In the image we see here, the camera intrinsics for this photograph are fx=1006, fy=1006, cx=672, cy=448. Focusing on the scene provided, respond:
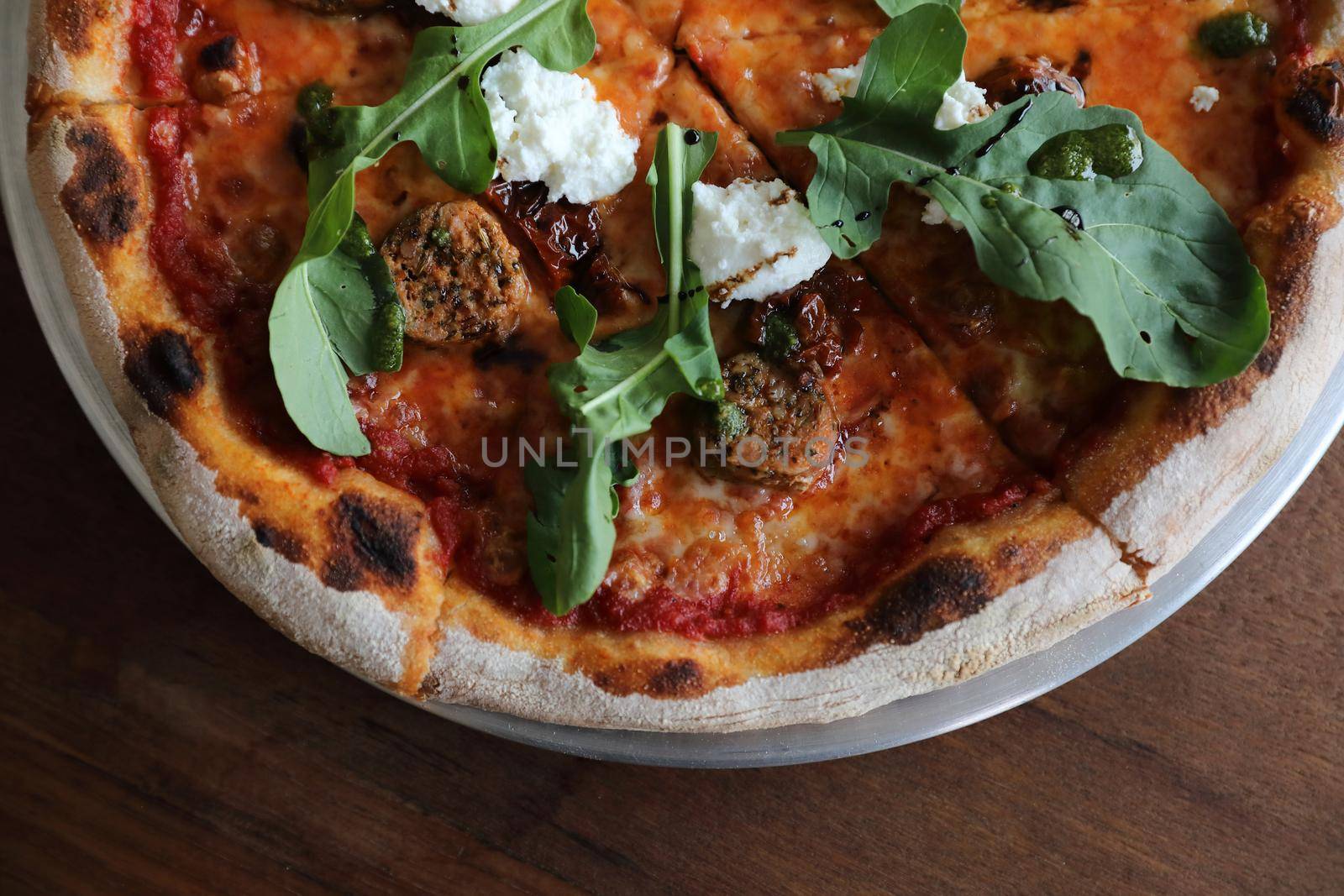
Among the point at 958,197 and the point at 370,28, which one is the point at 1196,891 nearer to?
the point at 958,197

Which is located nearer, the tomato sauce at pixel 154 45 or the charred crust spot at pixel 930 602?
the charred crust spot at pixel 930 602

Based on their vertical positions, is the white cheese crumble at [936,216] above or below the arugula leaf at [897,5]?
below

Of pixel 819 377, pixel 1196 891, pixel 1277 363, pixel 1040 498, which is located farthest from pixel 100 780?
pixel 1277 363

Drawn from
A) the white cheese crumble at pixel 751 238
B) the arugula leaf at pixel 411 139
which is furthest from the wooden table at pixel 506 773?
the white cheese crumble at pixel 751 238

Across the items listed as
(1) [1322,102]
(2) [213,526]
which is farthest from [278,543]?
(1) [1322,102]

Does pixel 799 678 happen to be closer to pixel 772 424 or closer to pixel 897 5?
pixel 772 424

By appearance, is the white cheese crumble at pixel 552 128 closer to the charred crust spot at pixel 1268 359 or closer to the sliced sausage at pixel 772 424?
the sliced sausage at pixel 772 424
